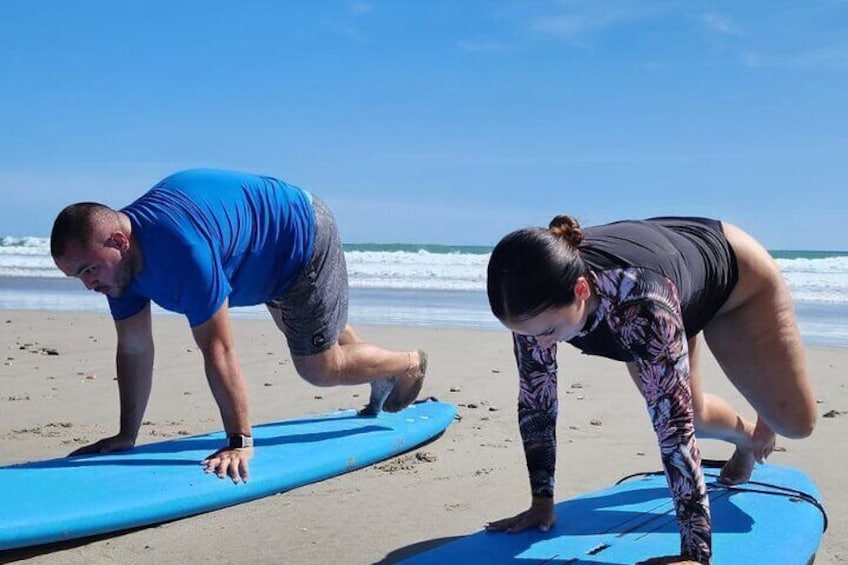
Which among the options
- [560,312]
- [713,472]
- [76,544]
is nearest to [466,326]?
[713,472]

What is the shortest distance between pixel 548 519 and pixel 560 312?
0.98 m

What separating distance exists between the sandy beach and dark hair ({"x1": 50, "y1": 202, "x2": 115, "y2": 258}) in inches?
41.9

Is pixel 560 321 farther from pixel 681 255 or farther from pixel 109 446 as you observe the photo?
pixel 109 446

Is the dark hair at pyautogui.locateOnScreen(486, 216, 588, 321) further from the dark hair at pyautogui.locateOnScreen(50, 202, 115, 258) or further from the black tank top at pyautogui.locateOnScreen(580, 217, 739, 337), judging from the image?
the dark hair at pyautogui.locateOnScreen(50, 202, 115, 258)

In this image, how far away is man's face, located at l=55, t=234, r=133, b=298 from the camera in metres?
3.40

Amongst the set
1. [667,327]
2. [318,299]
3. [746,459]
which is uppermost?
[667,327]

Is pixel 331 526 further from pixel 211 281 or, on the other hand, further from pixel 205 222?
pixel 205 222

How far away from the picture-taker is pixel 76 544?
3234mm

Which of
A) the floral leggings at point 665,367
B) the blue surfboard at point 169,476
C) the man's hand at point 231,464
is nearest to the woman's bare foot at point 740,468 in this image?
the floral leggings at point 665,367

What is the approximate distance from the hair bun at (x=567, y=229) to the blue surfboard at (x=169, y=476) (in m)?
1.81

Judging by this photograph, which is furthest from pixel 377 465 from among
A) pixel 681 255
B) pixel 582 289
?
pixel 582 289

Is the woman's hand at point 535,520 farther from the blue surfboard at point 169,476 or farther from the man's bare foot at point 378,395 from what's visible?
the man's bare foot at point 378,395

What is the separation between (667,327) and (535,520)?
959 mm

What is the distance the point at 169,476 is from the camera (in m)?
3.68
